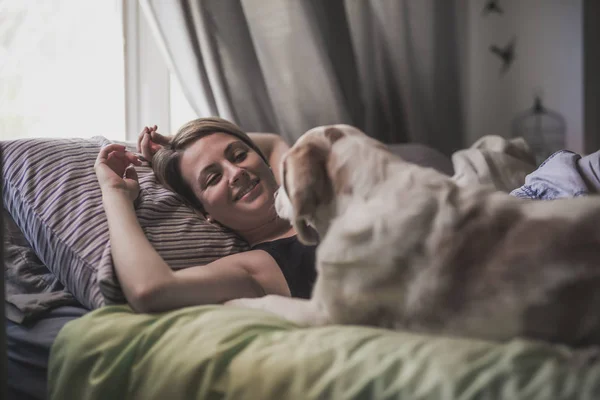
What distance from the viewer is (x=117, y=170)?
55.6 inches

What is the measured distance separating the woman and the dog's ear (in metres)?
0.21

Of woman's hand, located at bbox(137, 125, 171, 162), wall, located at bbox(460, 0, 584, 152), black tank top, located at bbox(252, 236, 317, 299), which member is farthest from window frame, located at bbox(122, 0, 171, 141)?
wall, located at bbox(460, 0, 584, 152)

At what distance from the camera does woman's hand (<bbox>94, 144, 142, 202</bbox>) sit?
1.31 m

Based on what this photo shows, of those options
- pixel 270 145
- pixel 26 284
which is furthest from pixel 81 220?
pixel 270 145

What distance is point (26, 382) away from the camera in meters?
1.07

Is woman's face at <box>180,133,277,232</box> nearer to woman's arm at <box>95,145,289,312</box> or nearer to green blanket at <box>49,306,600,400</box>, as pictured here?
woman's arm at <box>95,145,289,312</box>

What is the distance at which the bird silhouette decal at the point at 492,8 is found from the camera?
3712 mm

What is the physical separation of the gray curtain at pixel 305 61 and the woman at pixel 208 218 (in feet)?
2.10

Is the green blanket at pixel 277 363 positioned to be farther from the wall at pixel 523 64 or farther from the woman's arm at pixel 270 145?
the wall at pixel 523 64

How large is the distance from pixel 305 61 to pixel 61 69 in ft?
2.86

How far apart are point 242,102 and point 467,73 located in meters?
2.04

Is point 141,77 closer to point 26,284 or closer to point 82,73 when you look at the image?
point 82,73

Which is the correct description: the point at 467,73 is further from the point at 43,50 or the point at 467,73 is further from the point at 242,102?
the point at 43,50

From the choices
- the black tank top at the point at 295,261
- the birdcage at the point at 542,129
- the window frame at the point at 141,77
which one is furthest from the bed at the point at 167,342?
the birdcage at the point at 542,129
